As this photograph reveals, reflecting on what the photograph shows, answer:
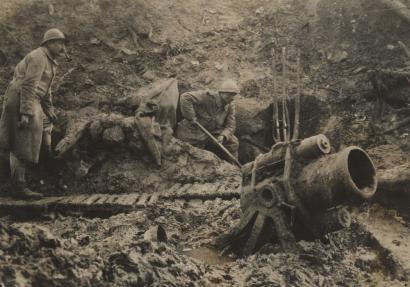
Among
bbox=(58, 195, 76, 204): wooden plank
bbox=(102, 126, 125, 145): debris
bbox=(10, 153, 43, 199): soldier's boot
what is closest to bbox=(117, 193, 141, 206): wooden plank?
bbox=(58, 195, 76, 204): wooden plank

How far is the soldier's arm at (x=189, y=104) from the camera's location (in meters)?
7.88

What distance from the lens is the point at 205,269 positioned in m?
4.05

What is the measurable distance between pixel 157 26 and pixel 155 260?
6.92 metres

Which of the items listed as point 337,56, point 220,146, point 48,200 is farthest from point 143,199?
point 337,56

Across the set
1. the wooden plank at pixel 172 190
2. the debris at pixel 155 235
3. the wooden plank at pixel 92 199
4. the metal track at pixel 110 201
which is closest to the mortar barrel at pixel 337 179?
the debris at pixel 155 235

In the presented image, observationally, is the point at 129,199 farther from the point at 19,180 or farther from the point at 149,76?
the point at 149,76

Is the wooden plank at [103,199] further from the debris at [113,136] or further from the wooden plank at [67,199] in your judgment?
the debris at [113,136]

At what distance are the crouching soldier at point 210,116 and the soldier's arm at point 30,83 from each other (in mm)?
2439

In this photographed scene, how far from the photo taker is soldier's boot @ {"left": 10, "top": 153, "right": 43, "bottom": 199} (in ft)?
20.9

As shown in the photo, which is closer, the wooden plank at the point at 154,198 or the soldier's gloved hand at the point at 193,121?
the wooden plank at the point at 154,198

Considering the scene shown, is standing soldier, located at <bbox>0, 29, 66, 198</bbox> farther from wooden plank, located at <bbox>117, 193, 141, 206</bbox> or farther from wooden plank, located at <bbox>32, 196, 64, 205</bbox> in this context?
wooden plank, located at <bbox>117, 193, 141, 206</bbox>

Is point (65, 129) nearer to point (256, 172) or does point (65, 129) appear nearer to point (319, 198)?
point (256, 172)

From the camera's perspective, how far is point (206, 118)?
26.9 ft

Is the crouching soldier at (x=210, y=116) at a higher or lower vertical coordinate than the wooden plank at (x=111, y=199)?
higher
